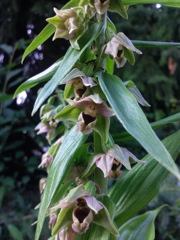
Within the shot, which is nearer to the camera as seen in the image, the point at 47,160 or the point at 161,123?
the point at 161,123

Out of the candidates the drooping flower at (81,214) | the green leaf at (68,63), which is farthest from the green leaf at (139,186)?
the green leaf at (68,63)

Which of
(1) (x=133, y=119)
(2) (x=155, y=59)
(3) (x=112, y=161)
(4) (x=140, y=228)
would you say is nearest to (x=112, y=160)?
(3) (x=112, y=161)

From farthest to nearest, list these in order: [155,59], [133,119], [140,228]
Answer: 1. [155,59]
2. [140,228]
3. [133,119]

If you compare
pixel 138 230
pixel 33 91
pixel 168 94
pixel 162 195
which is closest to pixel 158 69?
pixel 168 94

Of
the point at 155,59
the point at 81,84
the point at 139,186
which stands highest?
the point at 81,84

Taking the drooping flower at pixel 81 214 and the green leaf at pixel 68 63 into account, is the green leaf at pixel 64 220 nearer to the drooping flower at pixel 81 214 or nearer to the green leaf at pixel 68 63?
the drooping flower at pixel 81 214

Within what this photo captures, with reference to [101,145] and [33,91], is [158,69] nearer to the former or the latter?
[33,91]

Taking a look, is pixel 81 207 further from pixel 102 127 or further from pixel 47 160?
pixel 47 160
